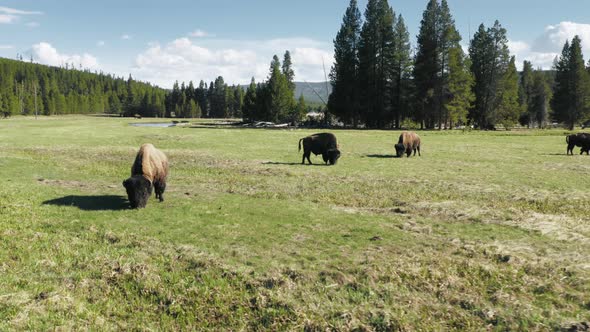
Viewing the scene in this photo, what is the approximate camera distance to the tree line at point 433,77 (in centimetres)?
6569

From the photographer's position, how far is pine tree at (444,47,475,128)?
2519 inches

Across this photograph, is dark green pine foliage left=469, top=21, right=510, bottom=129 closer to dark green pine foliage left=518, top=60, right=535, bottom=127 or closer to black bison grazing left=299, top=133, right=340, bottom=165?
dark green pine foliage left=518, top=60, right=535, bottom=127

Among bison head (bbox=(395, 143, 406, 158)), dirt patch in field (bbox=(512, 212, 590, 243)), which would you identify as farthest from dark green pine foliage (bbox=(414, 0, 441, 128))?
dirt patch in field (bbox=(512, 212, 590, 243))

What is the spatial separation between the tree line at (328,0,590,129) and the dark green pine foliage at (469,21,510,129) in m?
0.15

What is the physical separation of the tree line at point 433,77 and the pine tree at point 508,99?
0.15m

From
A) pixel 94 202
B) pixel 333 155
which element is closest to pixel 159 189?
pixel 94 202

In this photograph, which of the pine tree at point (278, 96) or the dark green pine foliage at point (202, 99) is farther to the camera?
the dark green pine foliage at point (202, 99)

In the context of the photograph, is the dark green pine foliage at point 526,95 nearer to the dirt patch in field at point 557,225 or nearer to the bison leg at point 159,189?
the dirt patch in field at point 557,225

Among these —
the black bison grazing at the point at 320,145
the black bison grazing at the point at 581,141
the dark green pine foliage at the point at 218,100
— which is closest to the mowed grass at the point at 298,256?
the black bison grazing at the point at 320,145

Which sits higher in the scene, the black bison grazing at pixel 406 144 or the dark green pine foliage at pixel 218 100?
the dark green pine foliage at pixel 218 100

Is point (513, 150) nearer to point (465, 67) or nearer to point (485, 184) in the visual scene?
point (485, 184)

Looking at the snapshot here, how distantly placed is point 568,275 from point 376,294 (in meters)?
3.90

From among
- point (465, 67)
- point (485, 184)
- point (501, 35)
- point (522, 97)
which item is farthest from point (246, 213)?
point (522, 97)

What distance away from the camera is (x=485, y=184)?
60.4 feet
